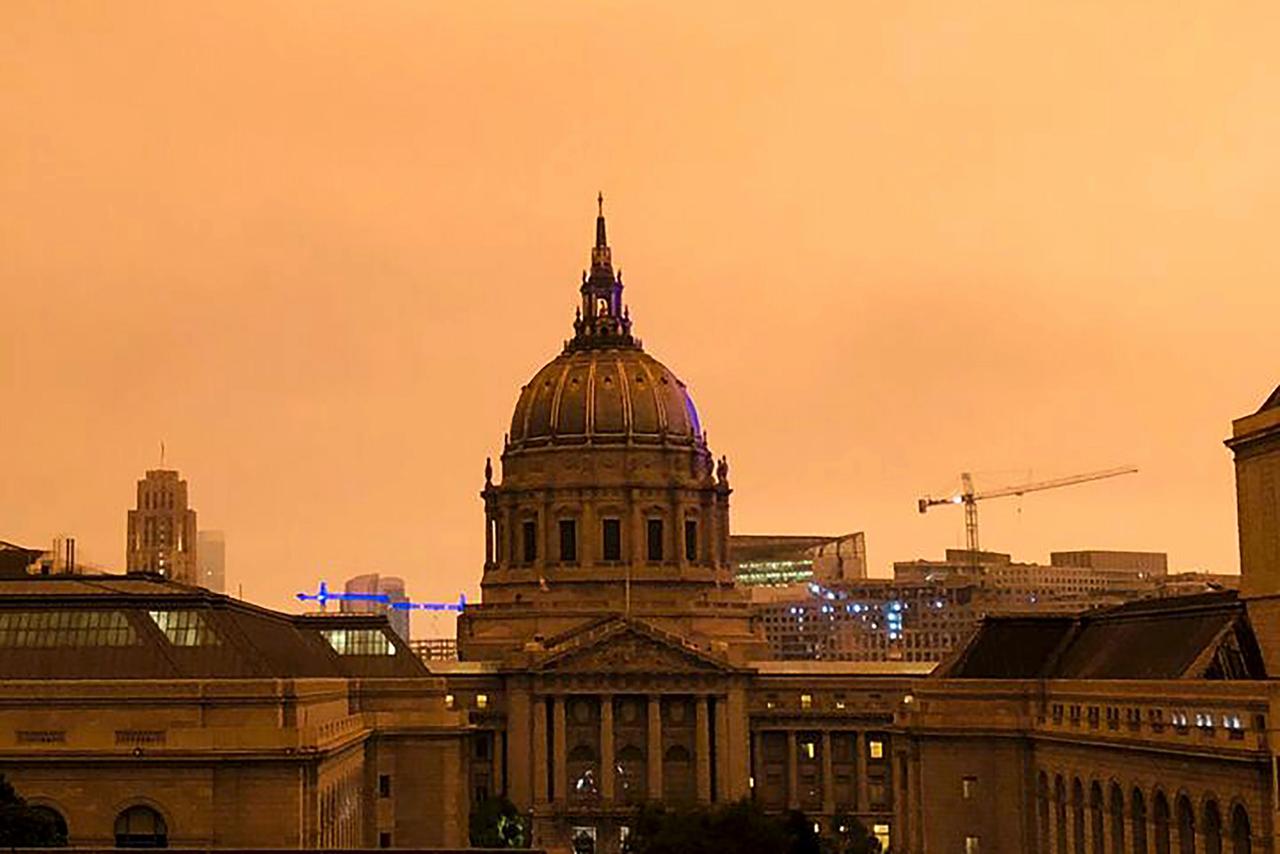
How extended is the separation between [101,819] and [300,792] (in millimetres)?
8868

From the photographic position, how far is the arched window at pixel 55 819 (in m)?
110

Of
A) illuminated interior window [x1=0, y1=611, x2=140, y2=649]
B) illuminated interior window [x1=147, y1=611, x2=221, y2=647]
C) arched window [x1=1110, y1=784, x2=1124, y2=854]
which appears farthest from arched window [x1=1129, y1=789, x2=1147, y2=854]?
illuminated interior window [x1=0, y1=611, x2=140, y2=649]

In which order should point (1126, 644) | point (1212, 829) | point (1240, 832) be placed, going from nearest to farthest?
point (1240, 832) < point (1212, 829) < point (1126, 644)

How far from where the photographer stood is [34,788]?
117 meters

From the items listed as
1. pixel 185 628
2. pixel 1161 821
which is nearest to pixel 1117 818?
pixel 1161 821

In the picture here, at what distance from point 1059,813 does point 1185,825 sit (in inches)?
1167

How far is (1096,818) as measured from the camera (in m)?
136

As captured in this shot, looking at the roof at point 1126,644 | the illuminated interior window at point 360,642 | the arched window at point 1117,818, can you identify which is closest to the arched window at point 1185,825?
the roof at point 1126,644

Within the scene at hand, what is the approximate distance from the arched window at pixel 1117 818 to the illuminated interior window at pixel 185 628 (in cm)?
4520

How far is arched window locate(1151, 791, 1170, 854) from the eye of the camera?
398ft

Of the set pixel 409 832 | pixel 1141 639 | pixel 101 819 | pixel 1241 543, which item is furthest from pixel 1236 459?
pixel 409 832

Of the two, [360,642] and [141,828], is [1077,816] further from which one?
[360,642]

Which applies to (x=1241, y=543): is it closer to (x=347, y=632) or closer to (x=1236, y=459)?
(x=1236, y=459)

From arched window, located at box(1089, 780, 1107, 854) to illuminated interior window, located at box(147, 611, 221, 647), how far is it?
46.0 m
